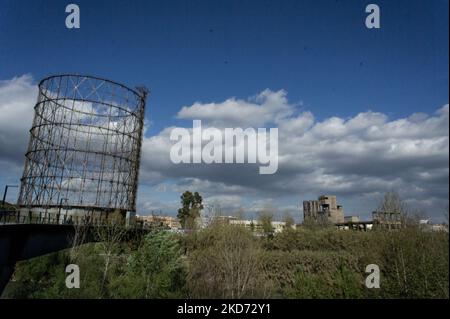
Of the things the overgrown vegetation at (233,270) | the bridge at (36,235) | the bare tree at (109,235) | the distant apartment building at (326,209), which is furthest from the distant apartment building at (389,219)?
the distant apartment building at (326,209)

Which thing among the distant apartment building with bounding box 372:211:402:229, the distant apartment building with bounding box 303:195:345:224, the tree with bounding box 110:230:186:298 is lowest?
the tree with bounding box 110:230:186:298

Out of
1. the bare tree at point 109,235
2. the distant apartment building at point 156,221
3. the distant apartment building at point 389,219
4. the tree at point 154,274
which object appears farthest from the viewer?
the distant apartment building at point 156,221

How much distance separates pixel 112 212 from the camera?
3700 cm

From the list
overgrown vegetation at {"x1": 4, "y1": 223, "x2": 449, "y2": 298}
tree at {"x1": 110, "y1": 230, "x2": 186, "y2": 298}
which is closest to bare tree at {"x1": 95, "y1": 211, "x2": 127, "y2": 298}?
overgrown vegetation at {"x1": 4, "y1": 223, "x2": 449, "y2": 298}

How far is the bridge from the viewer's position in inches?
721

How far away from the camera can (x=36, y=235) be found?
72.1 feet

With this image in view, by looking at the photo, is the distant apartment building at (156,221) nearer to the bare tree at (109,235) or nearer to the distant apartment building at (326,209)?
the bare tree at (109,235)

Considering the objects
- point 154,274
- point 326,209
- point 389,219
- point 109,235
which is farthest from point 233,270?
point 326,209

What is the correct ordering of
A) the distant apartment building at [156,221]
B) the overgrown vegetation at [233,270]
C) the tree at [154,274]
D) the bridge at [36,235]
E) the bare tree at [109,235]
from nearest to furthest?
1. the tree at [154,274]
2. the bridge at [36,235]
3. the overgrown vegetation at [233,270]
4. the bare tree at [109,235]
5. the distant apartment building at [156,221]

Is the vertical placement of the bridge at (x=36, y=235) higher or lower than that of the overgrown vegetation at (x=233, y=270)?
higher

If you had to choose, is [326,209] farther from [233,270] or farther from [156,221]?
[233,270]

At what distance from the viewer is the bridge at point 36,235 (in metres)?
18.3

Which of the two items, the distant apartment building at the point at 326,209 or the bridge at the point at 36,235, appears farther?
the distant apartment building at the point at 326,209

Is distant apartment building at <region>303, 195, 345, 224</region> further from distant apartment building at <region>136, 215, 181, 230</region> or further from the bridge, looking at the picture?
the bridge
